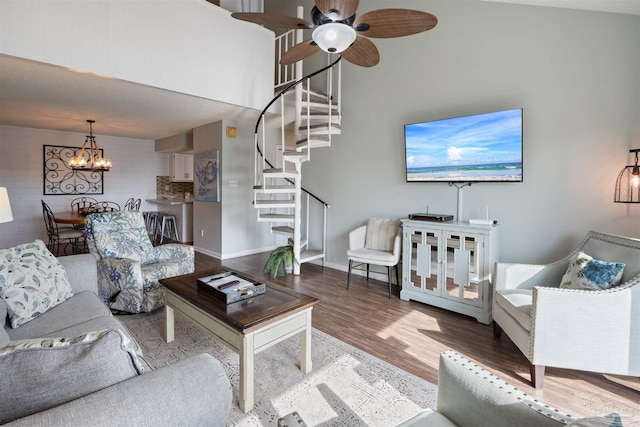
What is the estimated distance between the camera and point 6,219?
1.96 m

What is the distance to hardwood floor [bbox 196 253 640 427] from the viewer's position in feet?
6.08

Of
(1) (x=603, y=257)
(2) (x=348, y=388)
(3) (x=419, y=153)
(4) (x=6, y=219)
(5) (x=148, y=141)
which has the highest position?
(5) (x=148, y=141)

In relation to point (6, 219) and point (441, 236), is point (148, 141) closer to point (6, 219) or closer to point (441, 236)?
point (6, 219)

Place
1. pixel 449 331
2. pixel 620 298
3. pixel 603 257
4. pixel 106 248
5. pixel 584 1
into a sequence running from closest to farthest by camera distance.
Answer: pixel 620 298
pixel 603 257
pixel 584 1
pixel 449 331
pixel 106 248

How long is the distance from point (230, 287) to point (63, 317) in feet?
3.17

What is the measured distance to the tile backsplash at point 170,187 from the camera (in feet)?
25.0

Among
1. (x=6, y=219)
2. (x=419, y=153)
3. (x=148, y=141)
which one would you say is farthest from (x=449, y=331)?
(x=148, y=141)

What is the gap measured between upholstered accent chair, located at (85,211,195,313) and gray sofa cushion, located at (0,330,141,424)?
2117 millimetres

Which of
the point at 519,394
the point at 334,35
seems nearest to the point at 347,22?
the point at 334,35

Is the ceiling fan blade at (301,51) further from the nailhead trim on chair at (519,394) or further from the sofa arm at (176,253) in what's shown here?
the nailhead trim on chair at (519,394)

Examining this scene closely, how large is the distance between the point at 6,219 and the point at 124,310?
3.98ft

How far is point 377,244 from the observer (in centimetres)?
389

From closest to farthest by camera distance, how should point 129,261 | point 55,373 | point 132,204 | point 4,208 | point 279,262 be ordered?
point 55,373 → point 4,208 → point 129,261 → point 279,262 → point 132,204

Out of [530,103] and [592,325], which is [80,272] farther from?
[530,103]
